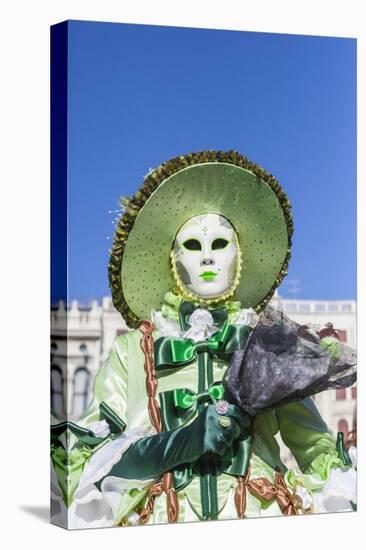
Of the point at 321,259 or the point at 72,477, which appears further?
the point at 321,259

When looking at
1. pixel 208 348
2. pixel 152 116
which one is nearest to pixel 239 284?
pixel 208 348

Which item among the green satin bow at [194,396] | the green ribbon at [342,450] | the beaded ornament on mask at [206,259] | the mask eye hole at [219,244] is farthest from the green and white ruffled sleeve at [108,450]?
the green ribbon at [342,450]

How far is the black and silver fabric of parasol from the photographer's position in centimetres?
1081

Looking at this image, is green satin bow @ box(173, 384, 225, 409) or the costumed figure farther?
green satin bow @ box(173, 384, 225, 409)

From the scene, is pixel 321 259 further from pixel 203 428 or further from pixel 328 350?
pixel 203 428

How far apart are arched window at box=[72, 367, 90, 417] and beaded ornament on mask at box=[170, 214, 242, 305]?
76 centimetres

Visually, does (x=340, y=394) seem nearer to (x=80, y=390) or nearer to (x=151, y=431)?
(x=151, y=431)

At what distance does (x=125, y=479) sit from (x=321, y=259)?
179 cm

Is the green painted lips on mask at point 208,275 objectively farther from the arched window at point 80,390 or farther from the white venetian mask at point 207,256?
the arched window at point 80,390

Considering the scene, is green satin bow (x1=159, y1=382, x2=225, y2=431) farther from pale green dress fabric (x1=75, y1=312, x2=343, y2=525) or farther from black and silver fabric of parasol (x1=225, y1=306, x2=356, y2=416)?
black and silver fabric of parasol (x1=225, y1=306, x2=356, y2=416)

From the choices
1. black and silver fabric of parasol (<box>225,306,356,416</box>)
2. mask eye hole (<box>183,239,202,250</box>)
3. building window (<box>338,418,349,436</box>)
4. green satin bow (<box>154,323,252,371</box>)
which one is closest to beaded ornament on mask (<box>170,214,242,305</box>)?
mask eye hole (<box>183,239,202,250</box>)

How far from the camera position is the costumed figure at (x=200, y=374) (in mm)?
10555

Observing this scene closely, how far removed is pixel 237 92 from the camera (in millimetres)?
10930

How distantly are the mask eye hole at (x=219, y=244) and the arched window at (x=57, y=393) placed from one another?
113cm
